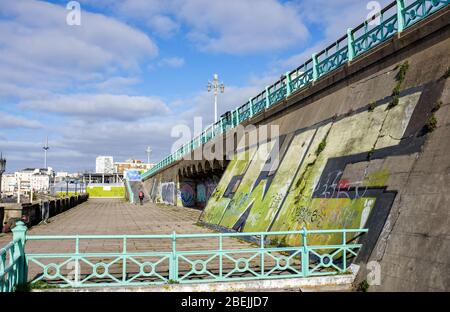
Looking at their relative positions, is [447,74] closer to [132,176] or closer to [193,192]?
[193,192]

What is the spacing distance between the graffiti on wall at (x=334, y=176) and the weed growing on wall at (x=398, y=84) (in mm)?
198

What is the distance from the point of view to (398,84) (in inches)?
456

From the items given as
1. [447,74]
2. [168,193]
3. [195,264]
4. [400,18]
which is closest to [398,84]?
[447,74]

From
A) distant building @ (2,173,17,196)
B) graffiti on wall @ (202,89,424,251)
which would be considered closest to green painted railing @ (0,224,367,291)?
graffiti on wall @ (202,89,424,251)

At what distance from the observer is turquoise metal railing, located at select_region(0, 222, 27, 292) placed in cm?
719

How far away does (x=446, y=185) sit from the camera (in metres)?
8.06

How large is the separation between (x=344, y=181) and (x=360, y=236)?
95.0 inches

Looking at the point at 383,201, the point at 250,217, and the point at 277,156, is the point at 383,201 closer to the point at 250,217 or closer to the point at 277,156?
the point at 250,217

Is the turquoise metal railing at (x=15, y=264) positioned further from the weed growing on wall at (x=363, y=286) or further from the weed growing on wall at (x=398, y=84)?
the weed growing on wall at (x=398, y=84)

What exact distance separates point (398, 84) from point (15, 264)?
10.4 m

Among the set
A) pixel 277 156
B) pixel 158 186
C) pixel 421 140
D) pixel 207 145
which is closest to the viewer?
pixel 421 140

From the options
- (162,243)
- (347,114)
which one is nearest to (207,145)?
(162,243)

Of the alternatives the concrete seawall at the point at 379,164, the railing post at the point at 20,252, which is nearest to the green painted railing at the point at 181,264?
the railing post at the point at 20,252

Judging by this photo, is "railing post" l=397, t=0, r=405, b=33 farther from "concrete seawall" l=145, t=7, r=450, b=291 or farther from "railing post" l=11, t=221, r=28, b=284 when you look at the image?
"railing post" l=11, t=221, r=28, b=284
